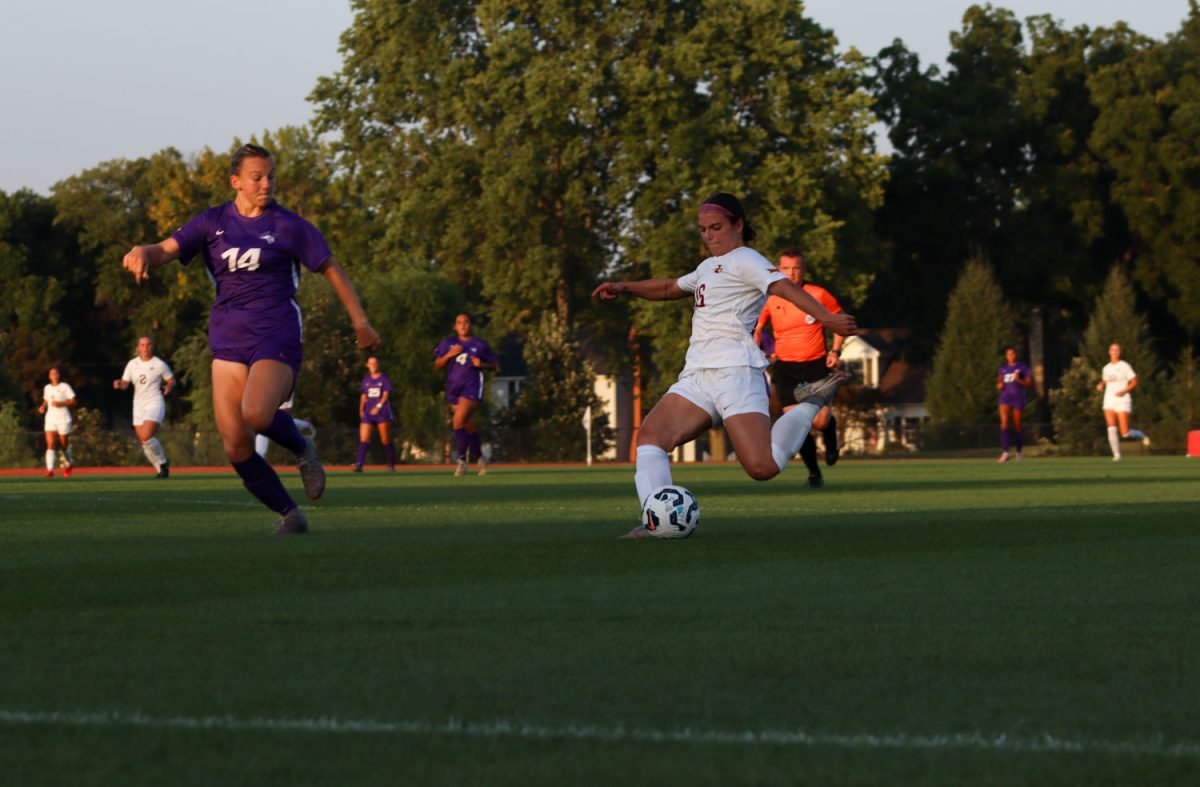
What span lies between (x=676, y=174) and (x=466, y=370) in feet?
91.1

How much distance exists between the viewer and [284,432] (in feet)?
36.7

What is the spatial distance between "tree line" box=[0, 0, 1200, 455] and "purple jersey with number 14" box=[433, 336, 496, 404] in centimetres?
2666

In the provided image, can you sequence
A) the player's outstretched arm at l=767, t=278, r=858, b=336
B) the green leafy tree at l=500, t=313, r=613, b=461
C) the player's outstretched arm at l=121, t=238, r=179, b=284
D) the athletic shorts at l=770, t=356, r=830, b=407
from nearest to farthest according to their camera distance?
the player's outstretched arm at l=767, t=278, r=858, b=336
the player's outstretched arm at l=121, t=238, r=179, b=284
the athletic shorts at l=770, t=356, r=830, b=407
the green leafy tree at l=500, t=313, r=613, b=461

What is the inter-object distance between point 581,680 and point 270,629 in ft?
4.93

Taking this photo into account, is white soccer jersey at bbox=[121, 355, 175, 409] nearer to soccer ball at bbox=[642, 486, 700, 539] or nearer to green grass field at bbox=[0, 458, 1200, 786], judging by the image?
green grass field at bbox=[0, 458, 1200, 786]

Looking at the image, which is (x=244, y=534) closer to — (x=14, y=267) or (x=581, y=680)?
(x=581, y=680)

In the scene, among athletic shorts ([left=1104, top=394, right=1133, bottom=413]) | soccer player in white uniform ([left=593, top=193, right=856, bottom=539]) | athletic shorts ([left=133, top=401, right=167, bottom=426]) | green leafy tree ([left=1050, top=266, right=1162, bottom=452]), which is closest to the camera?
soccer player in white uniform ([left=593, top=193, right=856, bottom=539])

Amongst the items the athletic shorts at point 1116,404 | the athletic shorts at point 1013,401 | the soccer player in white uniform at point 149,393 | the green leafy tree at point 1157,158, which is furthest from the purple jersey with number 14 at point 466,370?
the green leafy tree at point 1157,158

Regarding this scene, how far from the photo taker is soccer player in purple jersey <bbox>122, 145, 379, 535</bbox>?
35.3ft

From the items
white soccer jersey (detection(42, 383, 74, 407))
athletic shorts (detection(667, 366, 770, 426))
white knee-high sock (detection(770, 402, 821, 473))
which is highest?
white soccer jersey (detection(42, 383, 74, 407))

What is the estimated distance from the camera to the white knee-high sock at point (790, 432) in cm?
1099

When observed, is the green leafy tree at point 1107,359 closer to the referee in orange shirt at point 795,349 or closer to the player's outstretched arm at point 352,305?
the referee in orange shirt at point 795,349

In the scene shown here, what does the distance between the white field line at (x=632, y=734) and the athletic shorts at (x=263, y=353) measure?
6.45 meters

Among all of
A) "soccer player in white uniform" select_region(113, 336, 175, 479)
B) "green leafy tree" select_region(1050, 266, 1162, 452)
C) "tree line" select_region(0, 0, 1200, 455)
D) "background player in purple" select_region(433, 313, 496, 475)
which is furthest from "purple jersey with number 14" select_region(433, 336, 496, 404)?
"green leafy tree" select_region(1050, 266, 1162, 452)
